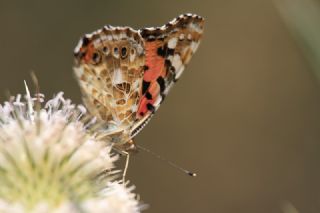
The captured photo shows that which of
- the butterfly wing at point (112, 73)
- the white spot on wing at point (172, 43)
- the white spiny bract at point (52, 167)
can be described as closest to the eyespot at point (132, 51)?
the butterfly wing at point (112, 73)

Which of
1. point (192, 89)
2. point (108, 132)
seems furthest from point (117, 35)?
point (192, 89)

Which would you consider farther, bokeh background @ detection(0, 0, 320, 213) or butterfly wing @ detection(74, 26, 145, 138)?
bokeh background @ detection(0, 0, 320, 213)

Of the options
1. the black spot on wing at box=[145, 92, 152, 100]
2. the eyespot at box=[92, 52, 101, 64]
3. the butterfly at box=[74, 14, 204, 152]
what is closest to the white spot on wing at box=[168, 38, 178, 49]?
the butterfly at box=[74, 14, 204, 152]

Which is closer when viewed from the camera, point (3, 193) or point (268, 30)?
point (3, 193)

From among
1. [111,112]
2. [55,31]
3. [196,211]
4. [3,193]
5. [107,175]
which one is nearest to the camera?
[3,193]

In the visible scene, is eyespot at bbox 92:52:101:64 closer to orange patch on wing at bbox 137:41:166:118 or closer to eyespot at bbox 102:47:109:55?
eyespot at bbox 102:47:109:55

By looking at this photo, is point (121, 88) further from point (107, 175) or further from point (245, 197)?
A: point (245, 197)

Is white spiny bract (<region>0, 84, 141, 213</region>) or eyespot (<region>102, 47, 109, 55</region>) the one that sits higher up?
eyespot (<region>102, 47, 109, 55</region>)

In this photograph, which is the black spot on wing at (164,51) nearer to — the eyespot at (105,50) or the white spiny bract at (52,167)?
the eyespot at (105,50)
